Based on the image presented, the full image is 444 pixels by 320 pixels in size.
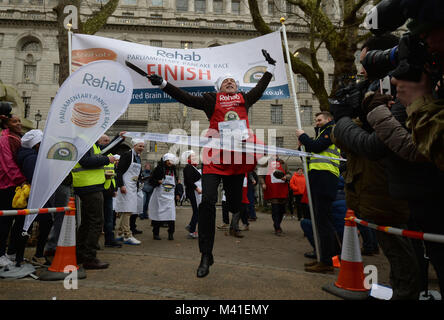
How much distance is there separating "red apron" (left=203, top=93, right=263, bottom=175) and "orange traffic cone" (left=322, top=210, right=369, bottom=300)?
1.21 metres

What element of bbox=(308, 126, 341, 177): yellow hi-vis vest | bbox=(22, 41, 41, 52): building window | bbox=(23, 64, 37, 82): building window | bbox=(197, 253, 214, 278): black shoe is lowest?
bbox=(197, 253, 214, 278): black shoe

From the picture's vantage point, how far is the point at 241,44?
18.1 feet

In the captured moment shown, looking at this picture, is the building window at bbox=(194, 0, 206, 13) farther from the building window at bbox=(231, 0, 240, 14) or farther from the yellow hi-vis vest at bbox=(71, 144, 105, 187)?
the yellow hi-vis vest at bbox=(71, 144, 105, 187)

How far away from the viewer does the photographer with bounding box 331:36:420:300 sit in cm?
213

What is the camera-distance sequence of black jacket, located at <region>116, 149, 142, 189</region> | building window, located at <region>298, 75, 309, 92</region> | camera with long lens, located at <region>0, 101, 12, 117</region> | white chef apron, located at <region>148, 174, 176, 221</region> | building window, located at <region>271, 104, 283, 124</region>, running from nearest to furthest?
1. camera with long lens, located at <region>0, 101, 12, 117</region>
2. black jacket, located at <region>116, 149, 142, 189</region>
3. white chef apron, located at <region>148, 174, 176, 221</region>
4. building window, located at <region>298, 75, 309, 92</region>
5. building window, located at <region>271, 104, 283, 124</region>

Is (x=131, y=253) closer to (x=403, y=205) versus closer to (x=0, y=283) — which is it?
(x=0, y=283)

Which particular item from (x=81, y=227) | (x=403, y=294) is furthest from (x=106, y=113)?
(x=403, y=294)

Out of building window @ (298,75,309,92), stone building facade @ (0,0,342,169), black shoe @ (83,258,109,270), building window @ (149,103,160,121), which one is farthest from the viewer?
building window @ (298,75,309,92)

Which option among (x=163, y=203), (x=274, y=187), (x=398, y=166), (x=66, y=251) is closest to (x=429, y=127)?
(x=398, y=166)

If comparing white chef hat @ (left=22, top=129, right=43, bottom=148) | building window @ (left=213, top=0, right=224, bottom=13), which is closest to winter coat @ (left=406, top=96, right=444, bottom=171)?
white chef hat @ (left=22, top=129, right=43, bottom=148)

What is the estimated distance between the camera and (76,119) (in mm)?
3344

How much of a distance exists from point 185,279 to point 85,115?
204 centimetres
